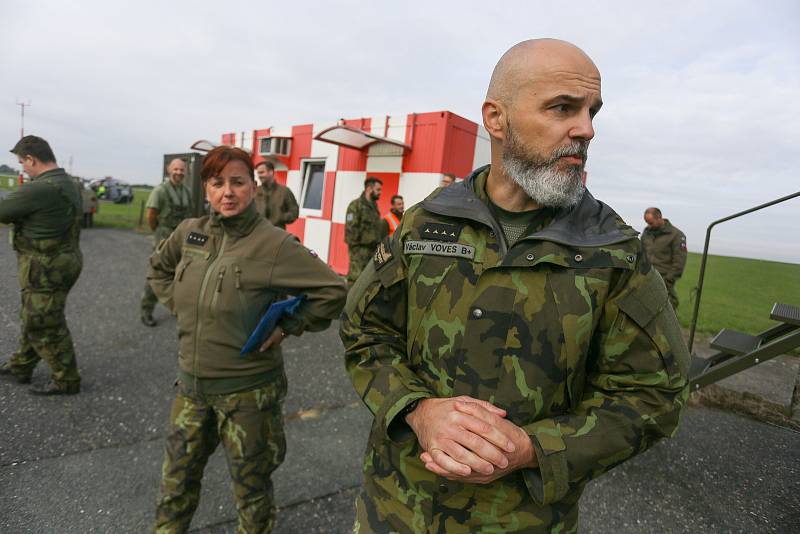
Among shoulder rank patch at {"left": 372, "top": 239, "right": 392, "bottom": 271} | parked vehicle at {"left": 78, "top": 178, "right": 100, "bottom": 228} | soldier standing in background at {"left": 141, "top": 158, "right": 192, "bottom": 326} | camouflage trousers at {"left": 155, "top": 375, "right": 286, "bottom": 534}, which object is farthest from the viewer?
parked vehicle at {"left": 78, "top": 178, "right": 100, "bottom": 228}

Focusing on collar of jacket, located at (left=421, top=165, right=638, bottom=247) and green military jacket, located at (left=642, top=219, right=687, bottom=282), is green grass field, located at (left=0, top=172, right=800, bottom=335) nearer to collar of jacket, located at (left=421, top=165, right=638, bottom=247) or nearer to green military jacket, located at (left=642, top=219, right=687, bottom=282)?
green military jacket, located at (left=642, top=219, right=687, bottom=282)

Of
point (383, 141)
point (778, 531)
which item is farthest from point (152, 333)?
point (778, 531)

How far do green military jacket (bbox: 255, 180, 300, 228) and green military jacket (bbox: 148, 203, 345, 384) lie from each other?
4.39m

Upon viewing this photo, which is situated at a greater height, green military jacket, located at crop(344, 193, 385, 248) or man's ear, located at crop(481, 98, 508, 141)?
man's ear, located at crop(481, 98, 508, 141)

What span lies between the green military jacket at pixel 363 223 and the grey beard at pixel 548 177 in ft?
16.2

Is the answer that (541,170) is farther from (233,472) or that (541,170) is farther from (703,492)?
(703,492)

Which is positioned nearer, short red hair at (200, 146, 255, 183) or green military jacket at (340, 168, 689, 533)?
green military jacket at (340, 168, 689, 533)

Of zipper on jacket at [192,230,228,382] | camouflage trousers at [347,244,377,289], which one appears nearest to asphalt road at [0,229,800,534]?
zipper on jacket at [192,230,228,382]

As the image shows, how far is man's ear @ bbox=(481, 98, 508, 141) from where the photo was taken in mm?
1148

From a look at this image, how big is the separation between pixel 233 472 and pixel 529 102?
68.8 inches

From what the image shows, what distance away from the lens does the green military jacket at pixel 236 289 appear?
1.83 m

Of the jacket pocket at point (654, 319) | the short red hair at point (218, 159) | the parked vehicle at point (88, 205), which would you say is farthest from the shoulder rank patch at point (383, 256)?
the parked vehicle at point (88, 205)

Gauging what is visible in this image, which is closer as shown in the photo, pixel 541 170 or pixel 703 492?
pixel 541 170

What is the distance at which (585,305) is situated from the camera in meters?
1.01
